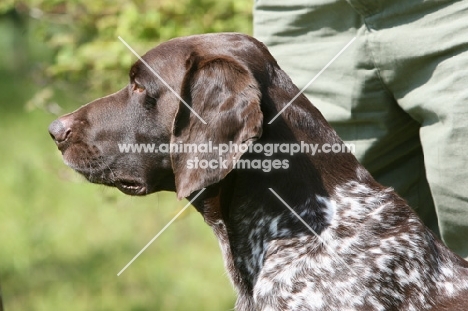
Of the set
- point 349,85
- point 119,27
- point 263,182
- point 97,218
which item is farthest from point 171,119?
point 97,218

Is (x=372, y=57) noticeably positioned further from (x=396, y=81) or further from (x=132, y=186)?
(x=132, y=186)

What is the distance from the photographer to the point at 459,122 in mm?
3414

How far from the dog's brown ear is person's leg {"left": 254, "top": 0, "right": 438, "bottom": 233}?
30.6 inches

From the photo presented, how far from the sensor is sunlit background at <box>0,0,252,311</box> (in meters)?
5.60

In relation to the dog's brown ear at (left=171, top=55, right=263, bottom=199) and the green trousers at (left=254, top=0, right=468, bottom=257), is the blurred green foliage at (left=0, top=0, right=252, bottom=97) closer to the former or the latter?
the green trousers at (left=254, top=0, right=468, bottom=257)

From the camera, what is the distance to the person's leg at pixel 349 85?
12.4 feet

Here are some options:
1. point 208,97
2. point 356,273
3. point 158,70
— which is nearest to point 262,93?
point 208,97

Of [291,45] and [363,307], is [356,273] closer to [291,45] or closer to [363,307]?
[363,307]

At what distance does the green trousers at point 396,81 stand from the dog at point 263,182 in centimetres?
38

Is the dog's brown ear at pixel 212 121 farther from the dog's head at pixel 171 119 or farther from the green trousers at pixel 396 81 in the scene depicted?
the green trousers at pixel 396 81

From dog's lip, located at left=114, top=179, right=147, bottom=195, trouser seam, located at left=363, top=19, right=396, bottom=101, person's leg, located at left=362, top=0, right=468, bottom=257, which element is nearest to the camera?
person's leg, located at left=362, top=0, right=468, bottom=257

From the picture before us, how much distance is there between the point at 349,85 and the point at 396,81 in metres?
0.25

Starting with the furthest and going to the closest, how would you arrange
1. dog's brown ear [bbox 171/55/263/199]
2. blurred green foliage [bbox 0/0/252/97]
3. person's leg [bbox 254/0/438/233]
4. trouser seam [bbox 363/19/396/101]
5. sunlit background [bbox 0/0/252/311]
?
1. sunlit background [bbox 0/0/252/311]
2. blurred green foliage [bbox 0/0/252/97]
3. person's leg [bbox 254/0/438/233]
4. trouser seam [bbox 363/19/396/101]
5. dog's brown ear [bbox 171/55/263/199]

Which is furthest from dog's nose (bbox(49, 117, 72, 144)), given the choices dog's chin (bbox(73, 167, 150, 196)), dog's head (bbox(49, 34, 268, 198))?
dog's chin (bbox(73, 167, 150, 196))
